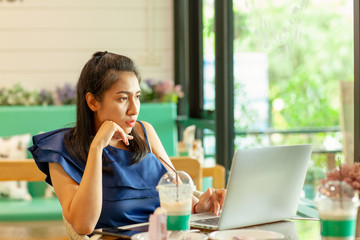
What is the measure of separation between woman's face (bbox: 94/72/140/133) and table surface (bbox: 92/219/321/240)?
0.47 metres

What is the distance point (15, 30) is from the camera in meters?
4.98

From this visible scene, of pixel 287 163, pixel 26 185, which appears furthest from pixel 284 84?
pixel 287 163

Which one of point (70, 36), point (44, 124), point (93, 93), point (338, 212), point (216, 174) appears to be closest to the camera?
point (338, 212)

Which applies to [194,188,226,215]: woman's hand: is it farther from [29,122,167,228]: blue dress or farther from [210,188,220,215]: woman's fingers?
[29,122,167,228]: blue dress

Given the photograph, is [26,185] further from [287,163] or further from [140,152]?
[287,163]

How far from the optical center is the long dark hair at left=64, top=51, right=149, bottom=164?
184 centimetres

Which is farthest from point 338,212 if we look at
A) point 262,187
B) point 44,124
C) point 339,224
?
point 44,124

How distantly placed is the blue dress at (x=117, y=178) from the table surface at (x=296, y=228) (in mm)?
327

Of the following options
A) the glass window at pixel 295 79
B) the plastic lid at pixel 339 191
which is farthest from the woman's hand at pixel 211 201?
the glass window at pixel 295 79

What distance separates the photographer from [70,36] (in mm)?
5039

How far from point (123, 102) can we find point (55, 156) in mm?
270

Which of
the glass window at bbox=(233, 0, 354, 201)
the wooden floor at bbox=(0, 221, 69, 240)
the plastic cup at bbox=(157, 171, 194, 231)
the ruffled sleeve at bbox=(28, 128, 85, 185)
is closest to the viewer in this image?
the plastic cup at bbox=(157, 171, 194, 231)

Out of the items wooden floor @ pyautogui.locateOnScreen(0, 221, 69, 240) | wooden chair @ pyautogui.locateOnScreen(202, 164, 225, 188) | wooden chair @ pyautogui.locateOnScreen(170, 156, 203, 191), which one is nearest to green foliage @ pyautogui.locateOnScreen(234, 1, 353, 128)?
wooden chair @ pyautogui.locateOnScreen(202, 164, 225, 188)

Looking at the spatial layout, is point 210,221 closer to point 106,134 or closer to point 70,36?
point 106,134
